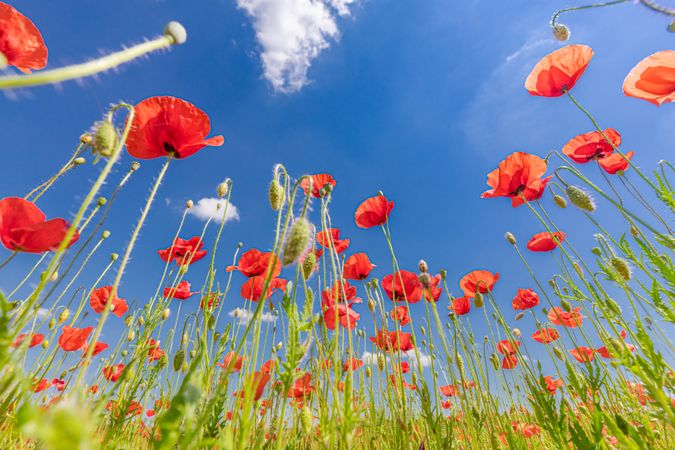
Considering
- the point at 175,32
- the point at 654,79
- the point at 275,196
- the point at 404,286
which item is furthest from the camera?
the point at 404,286

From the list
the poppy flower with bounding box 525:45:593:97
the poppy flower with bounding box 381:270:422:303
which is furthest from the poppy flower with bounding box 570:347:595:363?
the poppy flower with bounding box 525:45:593:97

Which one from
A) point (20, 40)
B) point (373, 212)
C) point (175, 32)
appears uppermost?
point (373, 212)

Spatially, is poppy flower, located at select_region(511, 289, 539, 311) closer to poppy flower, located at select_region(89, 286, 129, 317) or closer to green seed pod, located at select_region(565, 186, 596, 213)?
green seed pod, located at select_region(565, 186, 596, 213)

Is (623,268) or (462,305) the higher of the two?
(462,305)

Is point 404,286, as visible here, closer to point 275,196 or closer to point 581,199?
point 581,199

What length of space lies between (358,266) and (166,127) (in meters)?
2.07

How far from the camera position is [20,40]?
1428 mm

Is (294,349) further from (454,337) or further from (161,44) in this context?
(454,337)

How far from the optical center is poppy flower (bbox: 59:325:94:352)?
292 centimetres

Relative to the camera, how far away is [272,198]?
1.51 metres

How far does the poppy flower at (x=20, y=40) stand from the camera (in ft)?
4.47

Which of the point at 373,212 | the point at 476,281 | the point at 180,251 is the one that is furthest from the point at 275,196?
the point at 476,281

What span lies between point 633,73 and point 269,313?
2.82m

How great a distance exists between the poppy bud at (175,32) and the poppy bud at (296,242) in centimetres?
60
